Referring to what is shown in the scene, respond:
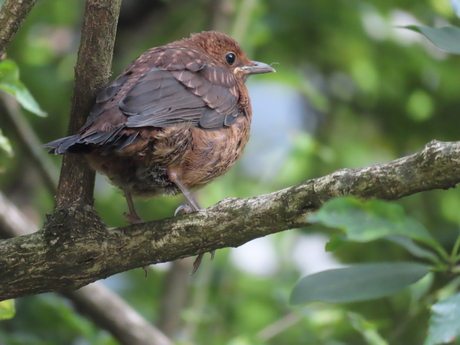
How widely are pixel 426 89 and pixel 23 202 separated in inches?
150

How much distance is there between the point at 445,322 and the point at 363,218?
0.33m

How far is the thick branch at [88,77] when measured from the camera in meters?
2.68

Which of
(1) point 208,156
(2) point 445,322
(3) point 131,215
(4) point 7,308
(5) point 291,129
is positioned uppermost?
(5) point 291,129

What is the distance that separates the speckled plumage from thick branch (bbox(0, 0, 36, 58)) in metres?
0.49

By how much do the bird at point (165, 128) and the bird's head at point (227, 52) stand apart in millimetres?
455

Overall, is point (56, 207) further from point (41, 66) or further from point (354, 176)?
point (41, 66)

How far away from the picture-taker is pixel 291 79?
4910mm

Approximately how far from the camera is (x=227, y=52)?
4.54m

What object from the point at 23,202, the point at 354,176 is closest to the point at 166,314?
the point at 23,202

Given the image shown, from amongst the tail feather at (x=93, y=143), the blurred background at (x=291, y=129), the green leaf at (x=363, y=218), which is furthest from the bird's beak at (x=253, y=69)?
the green leaf at (x=363, y=218)

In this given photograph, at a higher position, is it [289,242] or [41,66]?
[41,66]

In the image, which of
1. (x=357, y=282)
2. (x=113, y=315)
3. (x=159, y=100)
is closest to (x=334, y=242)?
(x=357, y=282)

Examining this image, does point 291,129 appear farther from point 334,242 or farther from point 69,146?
point 334,242

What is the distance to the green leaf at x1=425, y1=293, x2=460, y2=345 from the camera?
1495 mm
